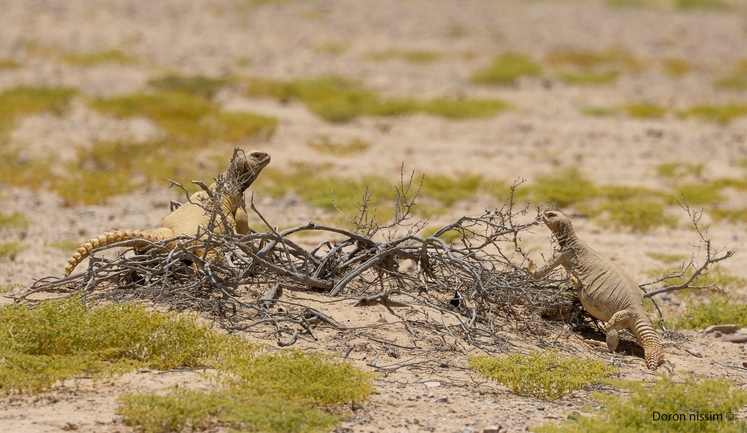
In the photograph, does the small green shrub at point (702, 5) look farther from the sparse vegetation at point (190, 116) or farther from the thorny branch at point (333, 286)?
the thorny branch at point (333, 286)

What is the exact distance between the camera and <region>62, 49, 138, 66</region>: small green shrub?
21.8 metres

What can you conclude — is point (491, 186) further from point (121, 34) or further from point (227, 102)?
point (121, 34)

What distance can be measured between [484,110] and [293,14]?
1254 cm

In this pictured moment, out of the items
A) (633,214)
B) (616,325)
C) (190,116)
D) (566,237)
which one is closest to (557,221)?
(566,237)

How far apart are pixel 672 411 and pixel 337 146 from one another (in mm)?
11640

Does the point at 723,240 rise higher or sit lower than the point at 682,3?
lower

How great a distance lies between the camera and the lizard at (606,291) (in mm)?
6918

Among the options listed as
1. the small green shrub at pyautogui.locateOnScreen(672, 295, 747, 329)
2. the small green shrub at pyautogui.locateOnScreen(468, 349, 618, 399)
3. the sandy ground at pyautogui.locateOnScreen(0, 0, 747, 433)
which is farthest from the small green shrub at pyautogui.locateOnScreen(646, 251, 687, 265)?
the small green shrub at pyautogui.locateOnScreen(468, 349, 618, 399)

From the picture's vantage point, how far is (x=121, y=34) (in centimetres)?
2519

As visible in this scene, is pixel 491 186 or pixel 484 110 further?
pixel 484 110

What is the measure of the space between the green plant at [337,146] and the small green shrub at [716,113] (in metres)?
7.53

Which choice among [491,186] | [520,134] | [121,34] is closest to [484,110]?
[520,134]

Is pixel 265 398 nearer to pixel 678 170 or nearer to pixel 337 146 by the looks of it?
pixel 337 146

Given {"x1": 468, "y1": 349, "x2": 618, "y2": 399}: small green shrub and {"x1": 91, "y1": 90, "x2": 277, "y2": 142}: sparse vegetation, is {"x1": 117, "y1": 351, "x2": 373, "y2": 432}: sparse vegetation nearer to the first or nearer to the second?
{"x1": 468, "y1": 349, "x2": 618, "y2": 399}: small green shrub
